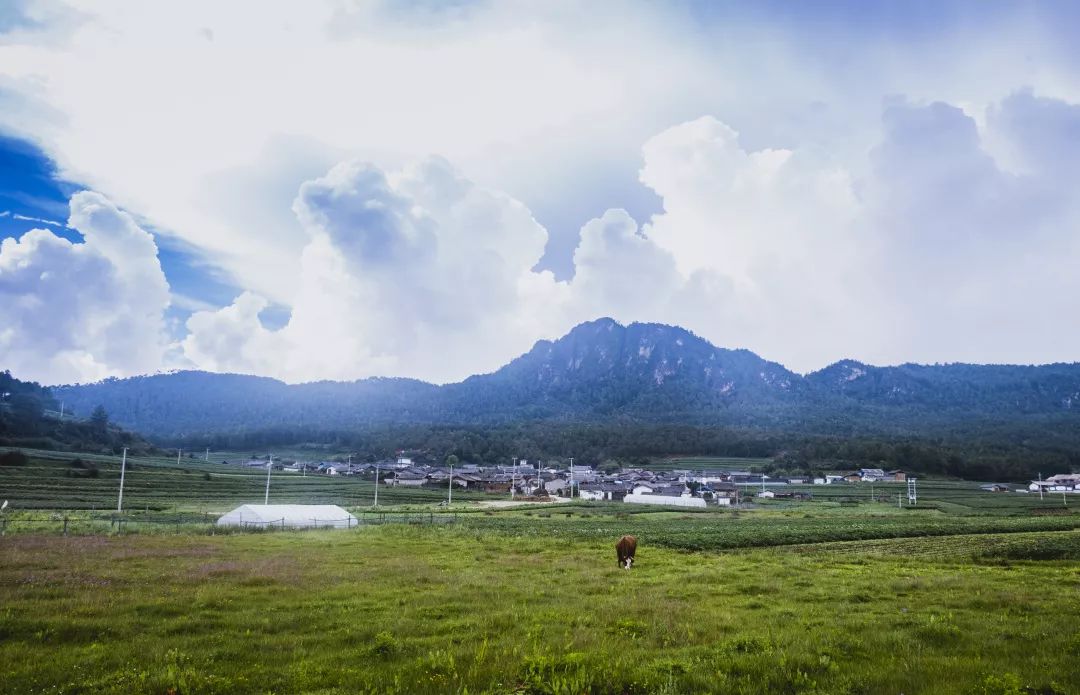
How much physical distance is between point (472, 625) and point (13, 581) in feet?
53.4

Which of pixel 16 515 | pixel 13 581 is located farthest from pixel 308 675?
pixel 16 515

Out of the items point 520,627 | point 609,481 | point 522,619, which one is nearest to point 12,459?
point 609,481

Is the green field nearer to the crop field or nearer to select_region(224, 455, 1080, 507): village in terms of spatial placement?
the crop field

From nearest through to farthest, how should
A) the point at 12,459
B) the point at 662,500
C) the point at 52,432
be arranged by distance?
the point at 12,459 → the point at 662,500 → the point at 52,432

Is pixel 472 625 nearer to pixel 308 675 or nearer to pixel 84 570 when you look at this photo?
pixel 308 675

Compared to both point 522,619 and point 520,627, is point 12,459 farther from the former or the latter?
point 520,627

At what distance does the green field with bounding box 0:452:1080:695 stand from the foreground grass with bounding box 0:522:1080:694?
2.6 inches

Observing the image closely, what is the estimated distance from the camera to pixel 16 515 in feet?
177

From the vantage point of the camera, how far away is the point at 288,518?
186ft

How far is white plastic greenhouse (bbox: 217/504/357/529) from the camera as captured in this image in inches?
2142

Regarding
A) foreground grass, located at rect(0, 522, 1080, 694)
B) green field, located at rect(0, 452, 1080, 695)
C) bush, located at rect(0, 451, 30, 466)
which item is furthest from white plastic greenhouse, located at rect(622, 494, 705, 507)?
bush, located at rect(0, 451, 30, 466)

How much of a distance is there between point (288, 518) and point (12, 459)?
70.4 m

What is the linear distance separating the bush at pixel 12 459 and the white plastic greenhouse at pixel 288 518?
63788 millimetres

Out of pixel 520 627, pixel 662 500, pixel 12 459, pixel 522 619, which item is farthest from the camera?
pixel 662 500
